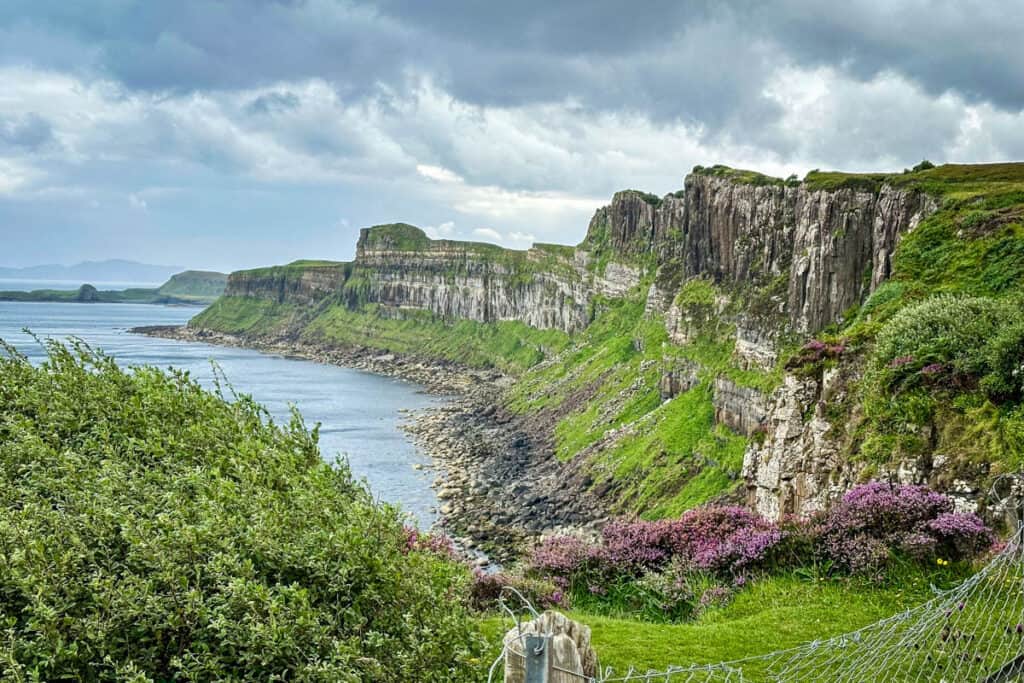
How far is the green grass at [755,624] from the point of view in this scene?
12.9 metres

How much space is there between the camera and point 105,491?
1120 centimetres

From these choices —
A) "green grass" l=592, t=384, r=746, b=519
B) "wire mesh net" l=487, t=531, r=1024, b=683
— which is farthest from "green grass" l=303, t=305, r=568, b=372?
"wire mesh net" l=487, t=531, r=1024, b=683

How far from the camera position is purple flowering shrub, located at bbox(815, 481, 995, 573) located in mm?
16172

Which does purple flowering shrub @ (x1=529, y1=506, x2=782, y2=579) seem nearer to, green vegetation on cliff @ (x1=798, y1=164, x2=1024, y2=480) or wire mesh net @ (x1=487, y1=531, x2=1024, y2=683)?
wire mesh net @ (x1=487, y1=531, x2=1024, y2=683)

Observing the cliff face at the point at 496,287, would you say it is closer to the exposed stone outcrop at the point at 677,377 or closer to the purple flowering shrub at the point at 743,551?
the exposed stone outcrop at the point at 677,377

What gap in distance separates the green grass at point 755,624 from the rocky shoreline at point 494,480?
100 feet

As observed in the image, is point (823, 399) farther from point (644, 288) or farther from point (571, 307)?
point (571, 307)

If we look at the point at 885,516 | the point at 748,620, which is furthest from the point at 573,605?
the point at 885,516

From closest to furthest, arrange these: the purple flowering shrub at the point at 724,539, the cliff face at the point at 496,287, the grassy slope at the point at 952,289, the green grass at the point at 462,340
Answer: the purple flowering shrub at the point at 724,539 < the grassy slope at the point at 952,289 < the cliff face at the point at 496,287 < the green grass at the point at 462,340

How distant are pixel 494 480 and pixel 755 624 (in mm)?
53075

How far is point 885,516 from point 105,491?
15286 millimetres

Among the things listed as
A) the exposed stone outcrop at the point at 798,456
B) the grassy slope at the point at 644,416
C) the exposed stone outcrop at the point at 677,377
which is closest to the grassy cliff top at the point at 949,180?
the grassy slope at the point at 644,416

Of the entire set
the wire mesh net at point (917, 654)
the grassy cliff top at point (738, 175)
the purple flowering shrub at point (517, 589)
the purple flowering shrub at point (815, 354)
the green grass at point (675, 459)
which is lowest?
the green grass at point (675, 459)

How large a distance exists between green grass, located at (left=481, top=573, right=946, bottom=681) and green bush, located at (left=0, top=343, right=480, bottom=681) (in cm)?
239
